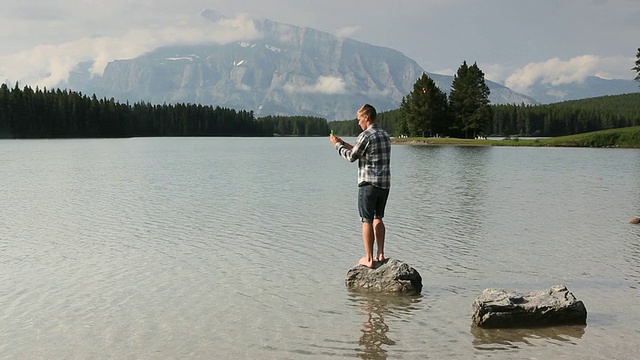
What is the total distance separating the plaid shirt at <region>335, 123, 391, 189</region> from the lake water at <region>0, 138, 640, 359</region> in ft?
7.78

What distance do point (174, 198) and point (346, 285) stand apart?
59.7ft

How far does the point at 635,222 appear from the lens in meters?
21.7

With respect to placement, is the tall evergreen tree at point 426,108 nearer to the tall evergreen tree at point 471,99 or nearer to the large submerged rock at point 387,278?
the tall evergreen tree at point 471,99

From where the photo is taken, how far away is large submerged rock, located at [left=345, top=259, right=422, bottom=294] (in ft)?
40.4

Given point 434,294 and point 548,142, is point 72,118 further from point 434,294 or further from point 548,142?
point 434,294

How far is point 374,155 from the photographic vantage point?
514 inches

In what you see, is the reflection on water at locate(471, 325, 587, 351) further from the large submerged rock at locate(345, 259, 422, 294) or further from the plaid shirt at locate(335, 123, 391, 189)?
the plaid shirt at locate(335, 123, 391, 189)

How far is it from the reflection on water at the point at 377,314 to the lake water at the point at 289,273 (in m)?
0.05

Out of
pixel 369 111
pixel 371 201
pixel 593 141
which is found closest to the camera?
pixel 371 201

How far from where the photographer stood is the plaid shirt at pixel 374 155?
12930 millimetres

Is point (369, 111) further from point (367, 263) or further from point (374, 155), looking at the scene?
point (367, 263)

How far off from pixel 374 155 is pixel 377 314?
3.62 metres

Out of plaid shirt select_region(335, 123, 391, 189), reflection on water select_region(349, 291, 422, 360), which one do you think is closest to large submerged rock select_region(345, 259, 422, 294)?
reflection on water select_region(349, 291, 422, 360)

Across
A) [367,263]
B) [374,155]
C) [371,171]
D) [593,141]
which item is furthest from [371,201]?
[593,141]
